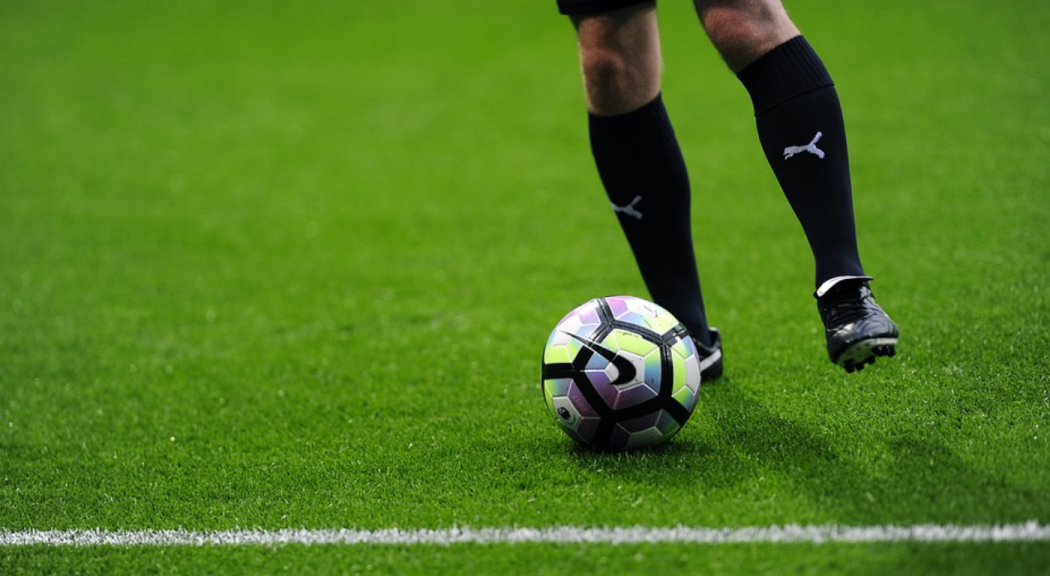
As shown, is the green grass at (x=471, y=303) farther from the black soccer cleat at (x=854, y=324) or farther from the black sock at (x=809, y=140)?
the black sock at (x=809, y=140)

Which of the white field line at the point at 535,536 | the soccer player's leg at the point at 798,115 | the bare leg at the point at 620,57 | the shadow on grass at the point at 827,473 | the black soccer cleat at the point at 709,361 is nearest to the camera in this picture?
the white field line at the point at 535,536

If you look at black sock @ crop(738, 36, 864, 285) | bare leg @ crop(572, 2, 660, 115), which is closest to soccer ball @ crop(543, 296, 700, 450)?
black sock @ crop(738, 36, 864, 285)

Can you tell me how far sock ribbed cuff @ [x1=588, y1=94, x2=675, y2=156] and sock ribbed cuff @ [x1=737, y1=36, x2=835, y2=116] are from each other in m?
0.47

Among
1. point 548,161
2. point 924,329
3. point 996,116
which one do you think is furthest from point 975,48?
point 924,329

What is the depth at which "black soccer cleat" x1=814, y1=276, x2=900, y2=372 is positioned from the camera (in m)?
2.53

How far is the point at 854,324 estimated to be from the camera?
257 centimetres

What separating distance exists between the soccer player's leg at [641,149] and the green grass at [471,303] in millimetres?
378

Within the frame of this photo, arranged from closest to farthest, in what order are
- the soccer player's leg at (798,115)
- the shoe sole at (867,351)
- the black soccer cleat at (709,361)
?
the shoe sole at (867,351) → the soccer player's leg at (798,115) → the black soccer cleat at (709,361)

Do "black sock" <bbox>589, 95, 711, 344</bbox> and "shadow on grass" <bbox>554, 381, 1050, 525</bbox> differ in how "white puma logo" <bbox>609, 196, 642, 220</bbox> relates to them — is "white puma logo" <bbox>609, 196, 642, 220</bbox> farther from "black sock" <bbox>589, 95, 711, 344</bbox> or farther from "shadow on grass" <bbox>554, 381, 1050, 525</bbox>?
"shadow on grass" <bbox>554, 381, 1050, 525</bbox>

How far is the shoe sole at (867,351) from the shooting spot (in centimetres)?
252

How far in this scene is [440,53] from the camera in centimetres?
1075

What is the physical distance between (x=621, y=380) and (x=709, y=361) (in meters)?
0.66

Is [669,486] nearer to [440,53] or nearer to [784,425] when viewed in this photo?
[784,425]

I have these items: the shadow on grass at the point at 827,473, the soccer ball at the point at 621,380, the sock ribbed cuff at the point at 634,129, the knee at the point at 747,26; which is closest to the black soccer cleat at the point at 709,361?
the shadow on grass at the point at 827,473
